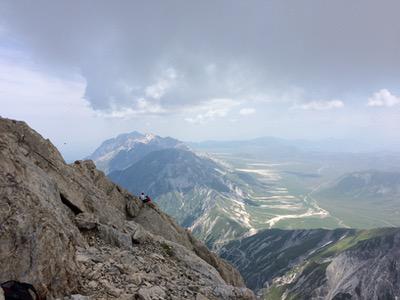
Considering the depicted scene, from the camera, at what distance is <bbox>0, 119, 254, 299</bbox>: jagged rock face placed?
2131 centimetres

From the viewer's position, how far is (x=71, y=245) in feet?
82.9

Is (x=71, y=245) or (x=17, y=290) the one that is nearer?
(x=17, y=290)

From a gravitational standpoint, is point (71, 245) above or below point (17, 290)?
above

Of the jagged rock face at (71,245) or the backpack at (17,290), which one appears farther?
the jagged rock face at (71,245)

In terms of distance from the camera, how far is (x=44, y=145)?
1547 inches

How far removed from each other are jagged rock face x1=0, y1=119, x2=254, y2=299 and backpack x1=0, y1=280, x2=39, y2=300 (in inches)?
49.1

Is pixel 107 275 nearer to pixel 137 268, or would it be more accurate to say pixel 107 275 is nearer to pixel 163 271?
pixel 137 268

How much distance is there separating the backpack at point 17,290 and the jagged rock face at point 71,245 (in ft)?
4.09

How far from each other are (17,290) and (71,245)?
671 cm

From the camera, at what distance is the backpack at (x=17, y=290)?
18328 millimetres

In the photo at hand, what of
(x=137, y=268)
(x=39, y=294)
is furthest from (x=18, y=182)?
(x=137, y=268)

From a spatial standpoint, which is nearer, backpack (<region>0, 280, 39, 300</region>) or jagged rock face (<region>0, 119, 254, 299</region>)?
backpack (<region>0, 280, 39, 300</region>)

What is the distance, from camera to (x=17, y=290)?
18.6 m

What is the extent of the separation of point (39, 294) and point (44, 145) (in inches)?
906
